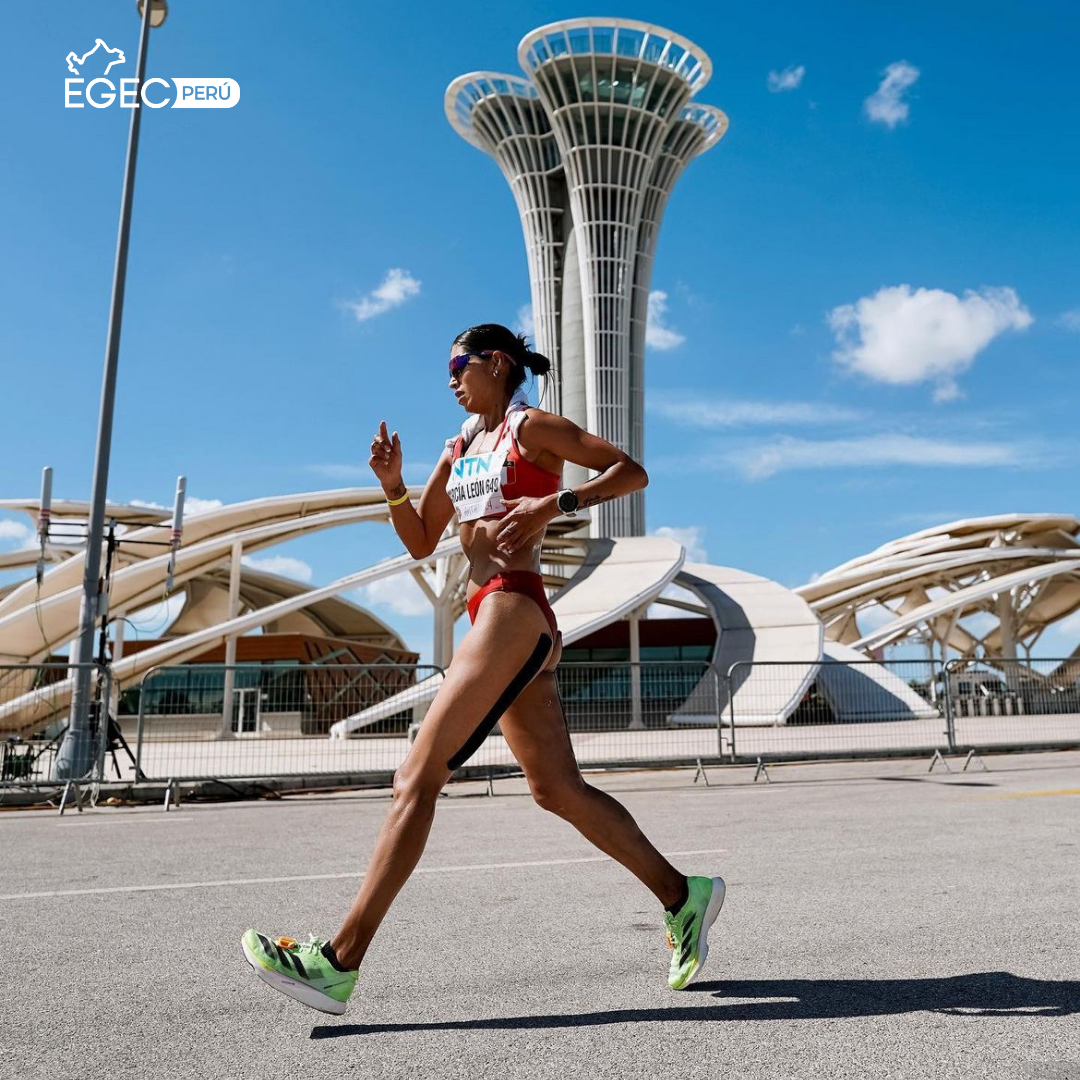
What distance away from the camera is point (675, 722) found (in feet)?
43.1

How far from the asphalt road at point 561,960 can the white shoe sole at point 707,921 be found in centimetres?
7

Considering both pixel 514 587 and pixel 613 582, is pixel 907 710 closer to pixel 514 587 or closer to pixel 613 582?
pixel 613 582

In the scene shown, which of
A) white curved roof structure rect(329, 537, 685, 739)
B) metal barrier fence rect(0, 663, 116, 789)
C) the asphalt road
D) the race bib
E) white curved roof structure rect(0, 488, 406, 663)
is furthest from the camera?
white curved roof structure rect(329, 537, 685, 739)

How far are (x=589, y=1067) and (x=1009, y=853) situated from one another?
Result: 12.4 ft

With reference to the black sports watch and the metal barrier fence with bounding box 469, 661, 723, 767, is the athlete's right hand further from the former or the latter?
the metal barrier fence with bounding box 469, 661, 723, 767

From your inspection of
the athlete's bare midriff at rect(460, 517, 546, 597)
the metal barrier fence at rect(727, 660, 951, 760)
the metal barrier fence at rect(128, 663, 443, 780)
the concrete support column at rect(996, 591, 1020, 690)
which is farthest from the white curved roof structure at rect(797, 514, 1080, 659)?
the athlete's bare midriff at rect(460, 517, 546, 597)

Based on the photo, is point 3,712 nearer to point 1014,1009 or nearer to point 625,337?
point 1014,1009

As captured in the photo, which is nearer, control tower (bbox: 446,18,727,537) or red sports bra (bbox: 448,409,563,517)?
red sports bra (bbox: 448,409,563,517)

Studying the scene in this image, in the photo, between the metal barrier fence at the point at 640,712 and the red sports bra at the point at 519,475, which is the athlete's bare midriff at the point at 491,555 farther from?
the metal barrier fence at the point at 640,712

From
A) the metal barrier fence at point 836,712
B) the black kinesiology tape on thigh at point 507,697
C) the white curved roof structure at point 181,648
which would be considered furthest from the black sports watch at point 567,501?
the white curved roof structure at point 181,648

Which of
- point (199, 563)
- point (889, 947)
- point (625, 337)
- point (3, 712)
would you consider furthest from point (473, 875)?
point (625, 337)

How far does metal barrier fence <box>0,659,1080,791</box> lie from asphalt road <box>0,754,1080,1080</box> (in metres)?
4.41

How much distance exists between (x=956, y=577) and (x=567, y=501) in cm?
4591

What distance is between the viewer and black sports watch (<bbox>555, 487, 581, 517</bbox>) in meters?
2.88
